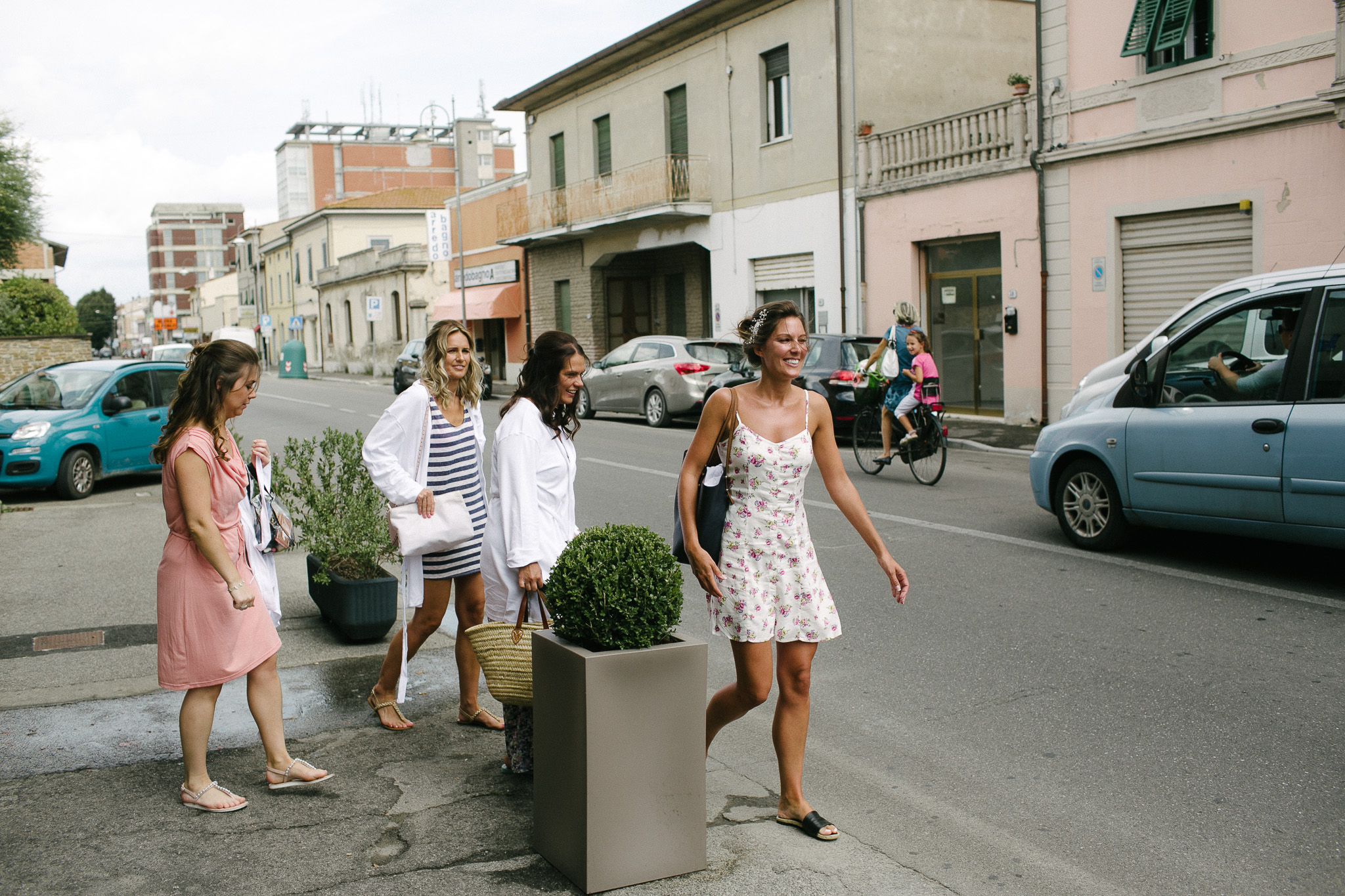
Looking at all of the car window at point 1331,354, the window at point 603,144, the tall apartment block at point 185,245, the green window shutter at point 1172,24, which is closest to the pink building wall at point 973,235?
the green window shutter at point 1172,24

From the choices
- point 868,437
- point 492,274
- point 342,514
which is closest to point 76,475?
point 342,514

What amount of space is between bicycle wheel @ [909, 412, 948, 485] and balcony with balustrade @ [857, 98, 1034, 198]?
24.2ft

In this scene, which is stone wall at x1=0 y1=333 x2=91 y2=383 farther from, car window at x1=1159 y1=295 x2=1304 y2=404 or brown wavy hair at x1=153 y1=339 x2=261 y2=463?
car window at x1=1159 y1=295 x2=1304 y2=404

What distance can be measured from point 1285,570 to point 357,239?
5439 centimetres

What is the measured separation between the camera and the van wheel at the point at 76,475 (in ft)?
40.8

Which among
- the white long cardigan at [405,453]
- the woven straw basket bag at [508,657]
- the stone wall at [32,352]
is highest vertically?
the stone wall at [32,352]

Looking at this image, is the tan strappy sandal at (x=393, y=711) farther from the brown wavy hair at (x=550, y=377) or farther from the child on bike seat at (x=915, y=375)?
the child on bike seat at (x=915, y=375)

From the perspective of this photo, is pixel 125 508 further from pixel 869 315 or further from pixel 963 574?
pixel 869 315

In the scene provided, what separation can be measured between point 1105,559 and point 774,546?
5.06 meters

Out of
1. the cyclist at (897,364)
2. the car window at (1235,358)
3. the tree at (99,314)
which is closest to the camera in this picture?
the car window at (1235,358)

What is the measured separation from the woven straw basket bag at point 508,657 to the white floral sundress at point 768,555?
0.64 metres

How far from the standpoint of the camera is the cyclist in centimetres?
1217

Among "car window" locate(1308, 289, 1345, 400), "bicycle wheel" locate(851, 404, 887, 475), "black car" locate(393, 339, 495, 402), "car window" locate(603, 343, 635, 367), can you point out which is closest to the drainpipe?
Answer: "bicycle wheel" locate(851, 404, 887, 475)

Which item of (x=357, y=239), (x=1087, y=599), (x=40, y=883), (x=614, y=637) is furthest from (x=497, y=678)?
(x=357, y=239)
